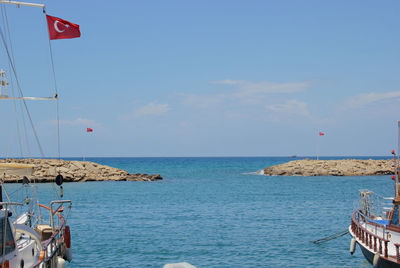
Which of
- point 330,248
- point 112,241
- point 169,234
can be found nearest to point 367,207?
point 330,248

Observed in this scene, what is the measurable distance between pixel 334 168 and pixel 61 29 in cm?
9207

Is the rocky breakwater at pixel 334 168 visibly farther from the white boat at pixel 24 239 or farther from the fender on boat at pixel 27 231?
the fender on boat at pixel 27 231

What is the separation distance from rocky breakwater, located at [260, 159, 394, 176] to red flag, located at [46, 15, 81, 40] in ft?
289

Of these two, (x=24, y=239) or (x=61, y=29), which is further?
(x=61, y=29)

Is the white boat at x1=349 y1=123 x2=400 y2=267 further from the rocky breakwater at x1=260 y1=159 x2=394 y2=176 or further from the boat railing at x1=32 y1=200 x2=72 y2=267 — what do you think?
the rocky breakwater at x1=260 y1=159 x2=394 y2=176

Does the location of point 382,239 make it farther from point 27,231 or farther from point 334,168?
point 334,168

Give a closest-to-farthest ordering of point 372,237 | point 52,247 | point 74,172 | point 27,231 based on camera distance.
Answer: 1. point 27,231
2. point 52,247
3. point 372,237
4. point 74,172

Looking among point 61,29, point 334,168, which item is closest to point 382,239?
point 61,29

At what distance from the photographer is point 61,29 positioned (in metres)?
24.5

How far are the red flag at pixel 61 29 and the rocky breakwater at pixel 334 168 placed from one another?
289 ft

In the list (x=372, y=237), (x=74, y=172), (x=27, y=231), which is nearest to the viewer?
(x=27, y=231)

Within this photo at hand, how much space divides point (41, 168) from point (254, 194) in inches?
1608

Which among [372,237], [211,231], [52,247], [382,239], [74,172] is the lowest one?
[211,231]

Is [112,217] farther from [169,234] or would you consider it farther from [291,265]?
[291,265]
